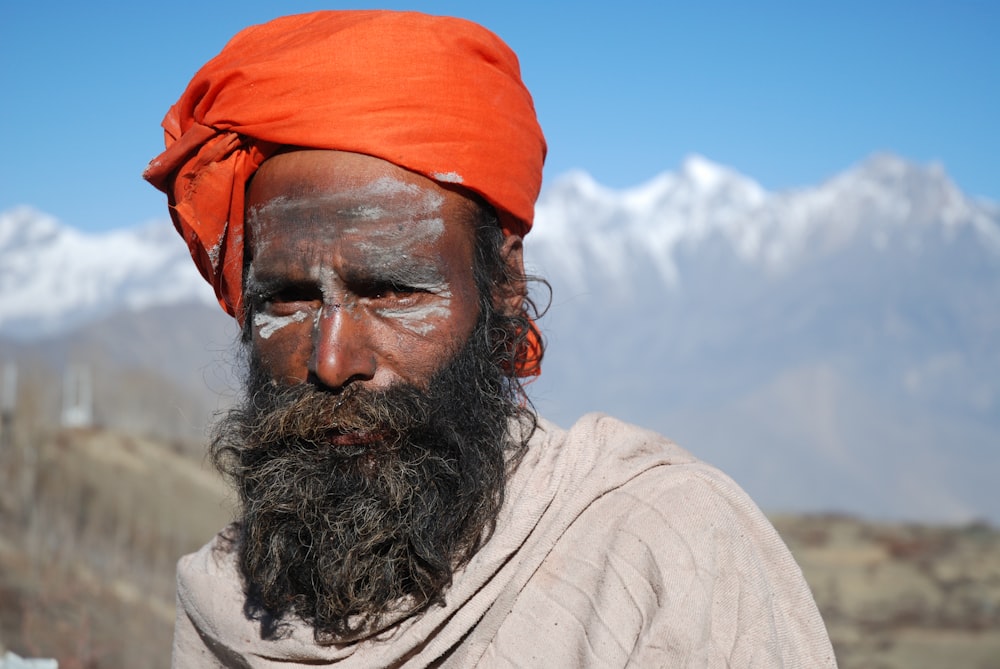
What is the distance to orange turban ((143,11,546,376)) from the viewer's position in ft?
8.20

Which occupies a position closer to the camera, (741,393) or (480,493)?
(480,493)

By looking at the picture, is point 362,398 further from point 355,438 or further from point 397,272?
point 397,272

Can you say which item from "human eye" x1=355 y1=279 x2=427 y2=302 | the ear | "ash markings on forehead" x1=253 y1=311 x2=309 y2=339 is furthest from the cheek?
the ear

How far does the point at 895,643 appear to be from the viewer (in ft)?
67.0

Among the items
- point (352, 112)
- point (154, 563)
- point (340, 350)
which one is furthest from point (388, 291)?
point (154, 563)

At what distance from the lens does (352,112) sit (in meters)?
2.48

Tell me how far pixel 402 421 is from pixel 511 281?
55 centimetres

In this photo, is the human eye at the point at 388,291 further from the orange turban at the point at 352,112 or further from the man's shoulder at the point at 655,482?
the man's shoulder at the point at 655,482

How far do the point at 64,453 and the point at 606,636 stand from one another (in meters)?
30.9

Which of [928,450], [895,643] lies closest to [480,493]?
[895,643]

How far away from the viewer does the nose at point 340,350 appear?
2395 millimetres

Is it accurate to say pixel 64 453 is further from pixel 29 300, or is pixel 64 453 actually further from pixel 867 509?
pixel 29 300

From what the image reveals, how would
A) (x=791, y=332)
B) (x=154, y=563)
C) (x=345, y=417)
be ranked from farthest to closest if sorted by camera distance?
1. (x=791, y=332)
2. (x=154, y=563)
3. (x=345, y=417)

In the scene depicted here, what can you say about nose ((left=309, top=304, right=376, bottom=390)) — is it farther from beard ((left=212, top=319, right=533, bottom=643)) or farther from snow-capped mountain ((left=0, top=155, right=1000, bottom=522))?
snow-capped mountain ((left=0, top=155, right=1000, bottom=522))
